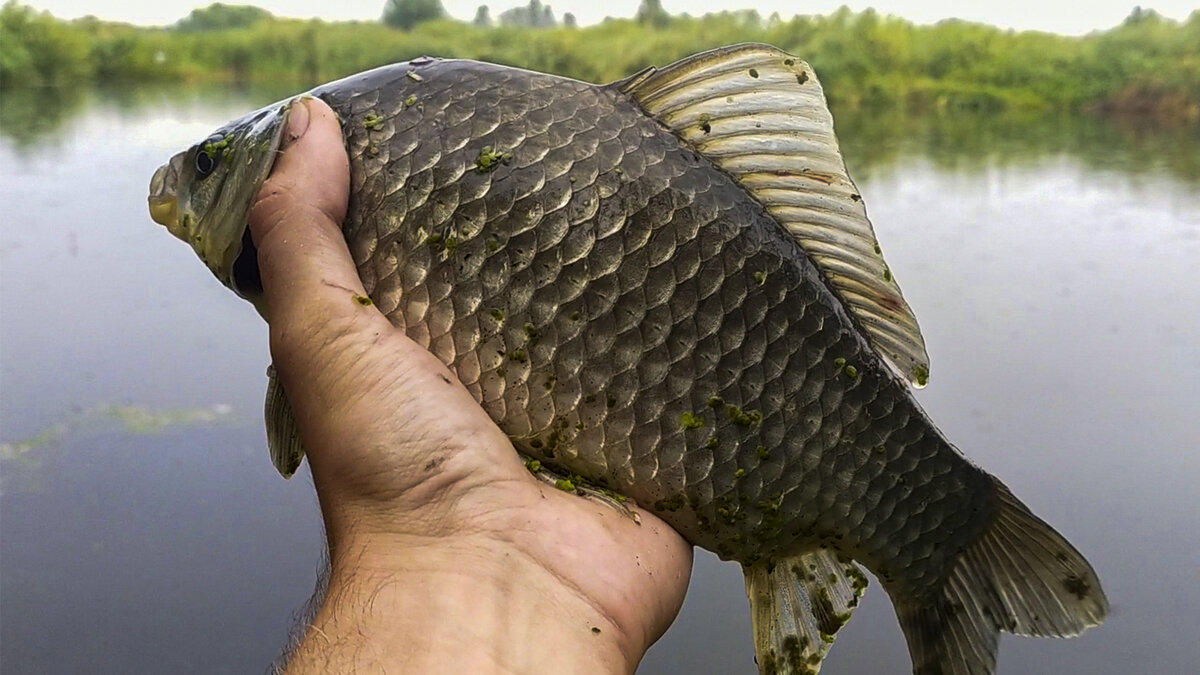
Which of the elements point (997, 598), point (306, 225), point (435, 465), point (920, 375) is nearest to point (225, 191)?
point (306, 225)

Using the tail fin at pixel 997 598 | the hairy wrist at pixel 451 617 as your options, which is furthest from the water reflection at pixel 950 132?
the hairy wrist at pixel 451 617

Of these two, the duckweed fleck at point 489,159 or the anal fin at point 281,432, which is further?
the anal fin at point 281,432

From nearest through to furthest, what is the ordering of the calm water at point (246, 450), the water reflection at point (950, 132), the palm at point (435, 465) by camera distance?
1. the palm at point (435, 465)
2. the calm water at point (246, 450)
3. the water reflection at point (950, 132)

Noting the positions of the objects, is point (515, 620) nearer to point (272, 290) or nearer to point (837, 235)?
point (272, 290)

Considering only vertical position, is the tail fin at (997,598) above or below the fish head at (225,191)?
below

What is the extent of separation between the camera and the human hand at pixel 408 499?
4.44 ft

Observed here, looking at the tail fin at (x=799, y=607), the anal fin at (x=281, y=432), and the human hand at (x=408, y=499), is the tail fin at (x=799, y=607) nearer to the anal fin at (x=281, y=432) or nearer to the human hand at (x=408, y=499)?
the human hand at (x=408, y=499)

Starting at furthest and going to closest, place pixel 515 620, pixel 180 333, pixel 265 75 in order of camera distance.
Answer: pixel 265 75 < pixel 180 333 < pixel 515 620

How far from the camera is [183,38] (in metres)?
34.0

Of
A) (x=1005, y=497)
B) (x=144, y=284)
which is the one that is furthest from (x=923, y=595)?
(x=144, y=284)

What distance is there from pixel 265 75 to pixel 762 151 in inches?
1195

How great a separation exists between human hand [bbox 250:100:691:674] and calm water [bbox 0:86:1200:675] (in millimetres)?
2809

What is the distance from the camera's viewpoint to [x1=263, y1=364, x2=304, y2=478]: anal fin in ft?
5.77

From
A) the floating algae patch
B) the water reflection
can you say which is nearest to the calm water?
the floating algae patch
